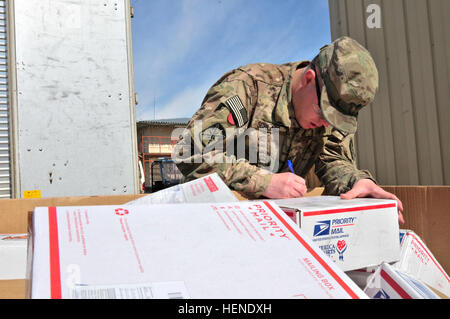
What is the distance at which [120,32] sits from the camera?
9.29 ft

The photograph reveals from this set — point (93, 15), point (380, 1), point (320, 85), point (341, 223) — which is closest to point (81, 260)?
point (341, 223)

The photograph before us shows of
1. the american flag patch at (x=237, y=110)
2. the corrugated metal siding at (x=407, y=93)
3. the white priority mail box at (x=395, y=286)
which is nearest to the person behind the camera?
the white priority mail box at (x=395, y=286)

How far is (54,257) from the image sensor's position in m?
0.50

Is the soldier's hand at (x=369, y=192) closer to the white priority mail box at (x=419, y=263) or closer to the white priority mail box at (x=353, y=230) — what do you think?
the white priority mail box at (x=419, y=263)

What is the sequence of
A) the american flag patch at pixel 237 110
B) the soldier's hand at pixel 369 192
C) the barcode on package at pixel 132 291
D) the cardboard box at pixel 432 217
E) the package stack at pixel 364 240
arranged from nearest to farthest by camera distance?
1. the barcode on package at pixel 132 291
2. the package stack at pixel 364 240
3. the soldier's hand at pixel 369 192
4. the cardboard box at pixel 432 217
5. the american flag patch at pixel 237 110

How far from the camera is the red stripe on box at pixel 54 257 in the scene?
44 centimetres

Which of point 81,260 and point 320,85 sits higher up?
point 320,85

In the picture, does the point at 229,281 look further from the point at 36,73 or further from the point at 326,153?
the point at 36,73

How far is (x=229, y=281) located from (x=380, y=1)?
2919mm

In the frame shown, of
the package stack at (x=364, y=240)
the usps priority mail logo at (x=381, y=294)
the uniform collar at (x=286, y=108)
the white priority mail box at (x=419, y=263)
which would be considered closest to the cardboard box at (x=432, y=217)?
the white priority mail box at (x=419, y=263)

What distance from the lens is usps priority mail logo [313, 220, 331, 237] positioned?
35.7 inches

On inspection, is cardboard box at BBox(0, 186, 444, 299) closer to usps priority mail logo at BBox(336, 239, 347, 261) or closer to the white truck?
usps priority mail logo at BBox(336, 239, 347, 261)

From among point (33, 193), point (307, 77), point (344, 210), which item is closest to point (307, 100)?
point (307, 77)

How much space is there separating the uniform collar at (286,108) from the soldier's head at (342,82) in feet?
0.61
